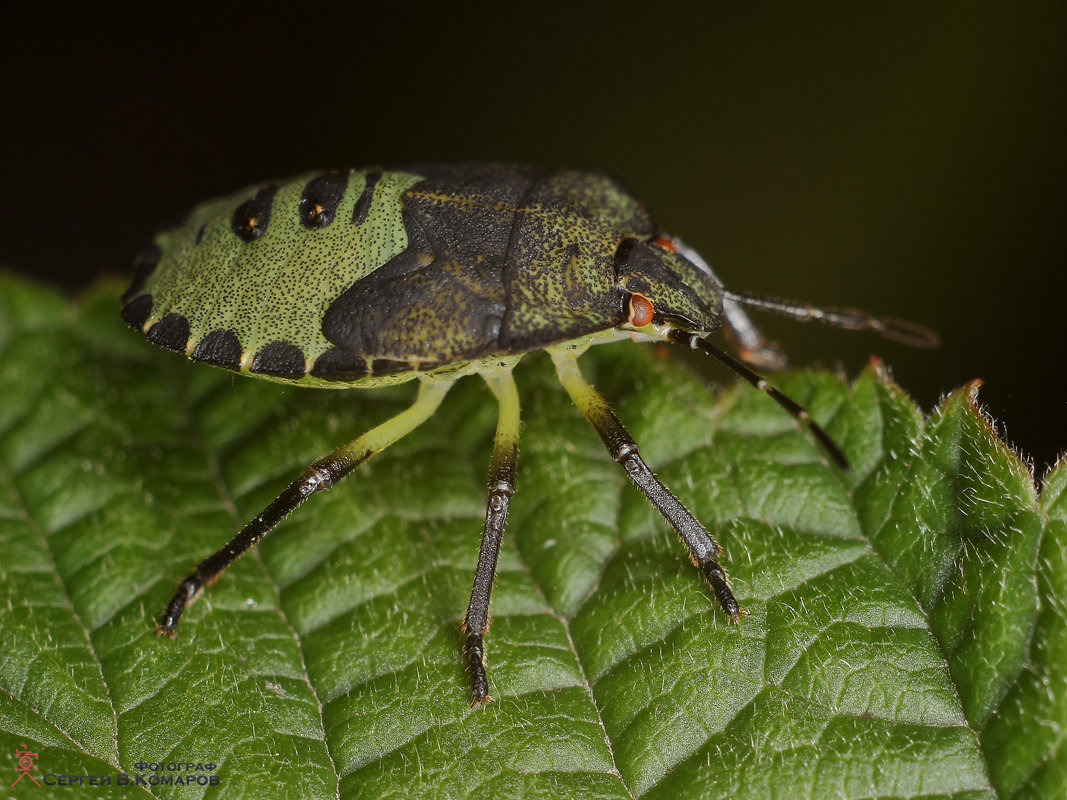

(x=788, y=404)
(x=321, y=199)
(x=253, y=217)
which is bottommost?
(x=788, y=404)

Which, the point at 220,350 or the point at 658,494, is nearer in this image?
the point at 658,494

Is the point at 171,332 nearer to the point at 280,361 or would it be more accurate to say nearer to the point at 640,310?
the point at 280,361

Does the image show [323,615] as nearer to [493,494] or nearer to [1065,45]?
[493,494]

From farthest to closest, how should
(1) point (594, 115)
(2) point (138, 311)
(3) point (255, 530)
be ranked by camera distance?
1. (1) point (594, 115)
2. (2) point (138, 311)
3. (3) point (255, 530)

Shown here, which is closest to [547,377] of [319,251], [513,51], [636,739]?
[319,251]

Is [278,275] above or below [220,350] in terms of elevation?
above

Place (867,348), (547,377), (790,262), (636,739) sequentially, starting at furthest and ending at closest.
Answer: (790,262)
(867,348)
(547,377)
(636,739)

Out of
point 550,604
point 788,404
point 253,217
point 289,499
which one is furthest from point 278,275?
point 788,404
